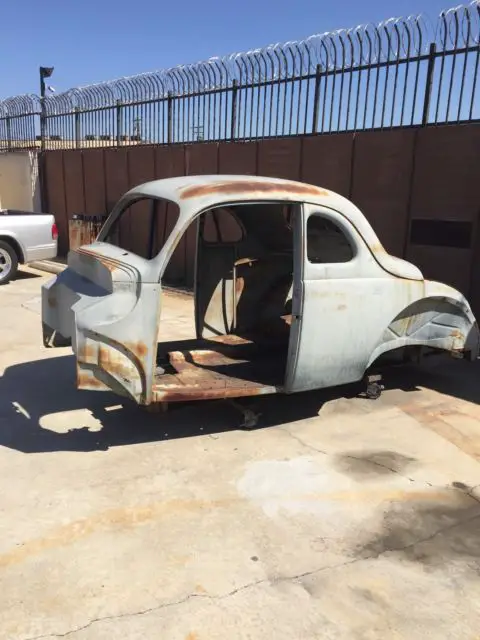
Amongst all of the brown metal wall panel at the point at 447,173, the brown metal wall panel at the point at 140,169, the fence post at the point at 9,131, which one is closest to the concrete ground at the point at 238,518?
the brown metal wall panel at the point at 447,173

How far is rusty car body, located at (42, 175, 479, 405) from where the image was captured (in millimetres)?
3924

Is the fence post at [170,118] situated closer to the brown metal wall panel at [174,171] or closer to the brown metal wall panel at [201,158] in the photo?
the brown metal wall panel at [174,171]

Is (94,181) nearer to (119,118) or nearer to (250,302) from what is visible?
(119,118)

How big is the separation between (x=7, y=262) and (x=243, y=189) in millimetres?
8045

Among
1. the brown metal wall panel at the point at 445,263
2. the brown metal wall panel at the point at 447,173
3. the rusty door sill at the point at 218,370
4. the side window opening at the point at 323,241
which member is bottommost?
the rusty door sill at the point at 218,370

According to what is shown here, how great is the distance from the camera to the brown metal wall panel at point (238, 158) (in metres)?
9.79

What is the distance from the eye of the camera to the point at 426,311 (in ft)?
17.1

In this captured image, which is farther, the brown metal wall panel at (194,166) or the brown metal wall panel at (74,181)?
the brown metal wall panel at (74,181)

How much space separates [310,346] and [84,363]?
183 cm

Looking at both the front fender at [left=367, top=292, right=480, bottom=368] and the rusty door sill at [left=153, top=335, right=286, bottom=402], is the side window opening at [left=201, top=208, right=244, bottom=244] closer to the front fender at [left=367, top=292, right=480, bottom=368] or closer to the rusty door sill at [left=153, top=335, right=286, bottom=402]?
the rusty door sill at [left=153, top=335, right=286, bottom=402]

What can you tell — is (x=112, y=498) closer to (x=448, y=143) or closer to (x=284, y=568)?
(x=284, y=568)

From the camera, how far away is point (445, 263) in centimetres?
731

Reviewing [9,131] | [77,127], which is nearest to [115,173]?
[77,127]

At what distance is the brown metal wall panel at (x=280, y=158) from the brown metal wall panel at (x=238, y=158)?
0.60 feet
